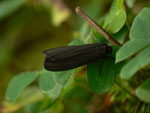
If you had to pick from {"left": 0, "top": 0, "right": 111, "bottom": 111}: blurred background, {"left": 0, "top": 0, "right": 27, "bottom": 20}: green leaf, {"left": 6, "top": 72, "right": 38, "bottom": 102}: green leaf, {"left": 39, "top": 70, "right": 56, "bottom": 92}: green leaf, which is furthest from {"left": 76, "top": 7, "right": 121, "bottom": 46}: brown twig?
{"left": 0, "top": 0, "right": 27, "bottom": 20}: green leaf

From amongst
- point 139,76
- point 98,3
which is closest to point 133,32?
point 139,76

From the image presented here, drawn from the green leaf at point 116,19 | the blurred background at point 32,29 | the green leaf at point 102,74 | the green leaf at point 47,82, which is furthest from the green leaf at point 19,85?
the blurred background at point 32,29

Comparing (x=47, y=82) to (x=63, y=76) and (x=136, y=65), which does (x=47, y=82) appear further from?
(x=136, y=65)

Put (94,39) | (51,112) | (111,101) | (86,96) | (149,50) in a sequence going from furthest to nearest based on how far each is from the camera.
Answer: (86,96)
(51,112)
(111,101)
(94,39)
(149,50)

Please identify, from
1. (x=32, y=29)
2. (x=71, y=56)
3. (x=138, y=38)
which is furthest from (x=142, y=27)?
(x=32, y=29)

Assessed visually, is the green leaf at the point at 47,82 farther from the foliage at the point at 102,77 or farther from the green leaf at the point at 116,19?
the green leaf at the point at 116,19

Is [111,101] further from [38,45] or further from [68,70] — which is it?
[38,45]
